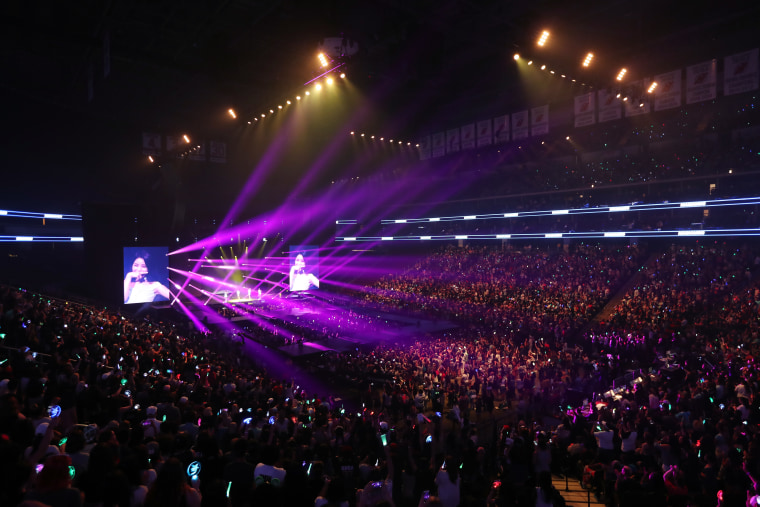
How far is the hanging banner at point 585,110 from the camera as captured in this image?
67.5 feet

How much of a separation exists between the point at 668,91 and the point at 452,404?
15.8 meters

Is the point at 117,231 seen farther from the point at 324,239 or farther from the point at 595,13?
the point at 595,13

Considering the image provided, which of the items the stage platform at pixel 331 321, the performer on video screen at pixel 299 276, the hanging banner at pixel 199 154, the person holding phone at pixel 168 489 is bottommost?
the stage platform at pixel 331 321

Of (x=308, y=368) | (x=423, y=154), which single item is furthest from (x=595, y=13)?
(x=308, y=368)

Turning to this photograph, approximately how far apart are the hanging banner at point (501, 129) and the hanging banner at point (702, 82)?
833cm

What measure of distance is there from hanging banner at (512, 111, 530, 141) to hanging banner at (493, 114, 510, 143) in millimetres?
381

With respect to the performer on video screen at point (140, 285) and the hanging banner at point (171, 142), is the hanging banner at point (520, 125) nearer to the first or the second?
the hanging banner at point (171, 142)

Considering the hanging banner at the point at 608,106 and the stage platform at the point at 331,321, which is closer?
the stage platform at the point at 331,321

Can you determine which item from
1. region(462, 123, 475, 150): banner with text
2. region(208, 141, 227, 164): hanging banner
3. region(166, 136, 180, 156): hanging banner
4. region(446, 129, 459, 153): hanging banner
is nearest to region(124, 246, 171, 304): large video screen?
region(166, 136, 180, 156): hanging banner

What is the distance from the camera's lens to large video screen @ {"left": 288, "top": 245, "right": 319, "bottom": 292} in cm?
2881

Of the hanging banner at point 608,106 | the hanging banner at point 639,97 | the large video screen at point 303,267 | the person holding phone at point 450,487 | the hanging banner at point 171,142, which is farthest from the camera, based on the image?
the large video screen at point 303,267

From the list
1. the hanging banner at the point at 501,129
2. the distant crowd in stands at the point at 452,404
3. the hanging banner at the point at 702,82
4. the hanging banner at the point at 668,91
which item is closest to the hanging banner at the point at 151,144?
the distant crowd in stands at the point at 452,404

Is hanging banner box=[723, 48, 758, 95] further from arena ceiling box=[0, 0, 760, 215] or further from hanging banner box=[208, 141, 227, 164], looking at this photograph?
hanging banner box=[208, 141, 227, 164]

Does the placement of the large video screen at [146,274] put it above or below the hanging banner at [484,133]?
below
